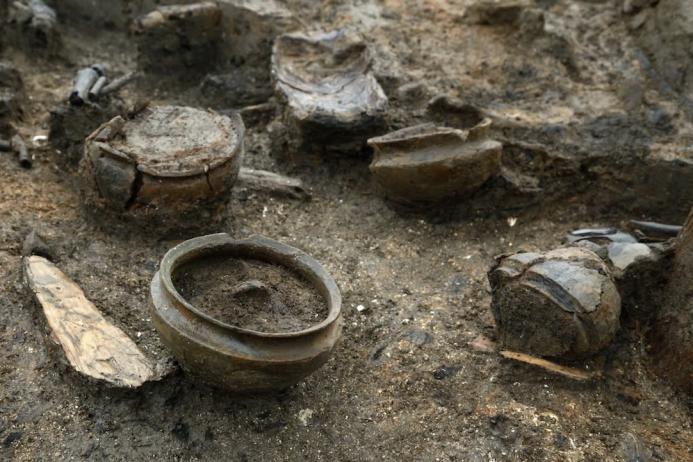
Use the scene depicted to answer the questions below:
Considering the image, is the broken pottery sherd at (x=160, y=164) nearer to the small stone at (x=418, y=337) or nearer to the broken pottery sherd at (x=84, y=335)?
the broken pottery sherd at (x=84, y=335)

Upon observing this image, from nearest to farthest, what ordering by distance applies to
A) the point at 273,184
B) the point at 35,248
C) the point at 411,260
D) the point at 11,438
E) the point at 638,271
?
the point at 11,438 → the point at 638,271 → the point at 35,248 → the point at 411,260 → the point at 273,184

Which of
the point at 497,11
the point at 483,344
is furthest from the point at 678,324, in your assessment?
the point at 497,11

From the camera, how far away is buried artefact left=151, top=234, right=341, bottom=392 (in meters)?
2.97

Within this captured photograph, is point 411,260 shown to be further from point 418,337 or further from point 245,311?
point 245,311

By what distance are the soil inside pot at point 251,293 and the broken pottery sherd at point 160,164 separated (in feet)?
2.52

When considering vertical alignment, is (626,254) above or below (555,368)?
above

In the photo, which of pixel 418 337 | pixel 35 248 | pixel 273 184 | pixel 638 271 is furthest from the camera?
pixel 273 184

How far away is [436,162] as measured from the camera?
442cm

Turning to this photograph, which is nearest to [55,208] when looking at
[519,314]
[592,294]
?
[519,314]

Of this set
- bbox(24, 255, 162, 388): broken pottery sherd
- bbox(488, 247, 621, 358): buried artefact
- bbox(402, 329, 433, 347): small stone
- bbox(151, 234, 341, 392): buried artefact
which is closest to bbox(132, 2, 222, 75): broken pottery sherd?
bbox(24, 255, 162, 388): broken pottery sherd

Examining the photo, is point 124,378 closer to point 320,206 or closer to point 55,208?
point 55,208

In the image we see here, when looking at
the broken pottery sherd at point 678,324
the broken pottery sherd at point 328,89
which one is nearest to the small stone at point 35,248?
the broken pottery sherd at point 328,89

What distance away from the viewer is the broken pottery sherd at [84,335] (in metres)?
3.33

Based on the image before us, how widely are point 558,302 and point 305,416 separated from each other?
4.45ft
